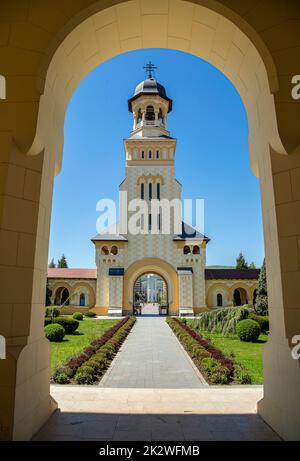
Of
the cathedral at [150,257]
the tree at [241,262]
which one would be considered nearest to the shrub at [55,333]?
the cathedral at [150,257]

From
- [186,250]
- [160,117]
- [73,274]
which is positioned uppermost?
[160,117]

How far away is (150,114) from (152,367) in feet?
92.7

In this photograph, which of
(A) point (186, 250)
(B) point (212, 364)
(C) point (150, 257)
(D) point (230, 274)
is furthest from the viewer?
(D) point (230, 274)

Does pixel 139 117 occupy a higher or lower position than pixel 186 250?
higher

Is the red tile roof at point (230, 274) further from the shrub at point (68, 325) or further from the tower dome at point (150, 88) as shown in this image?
the tower dome at point (150, 88)

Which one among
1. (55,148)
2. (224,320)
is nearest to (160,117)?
(224,320)

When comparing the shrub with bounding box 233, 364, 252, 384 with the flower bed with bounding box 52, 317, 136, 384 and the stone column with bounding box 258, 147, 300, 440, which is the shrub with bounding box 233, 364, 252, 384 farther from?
the stone column with bounding box 258, 147, 300, 440

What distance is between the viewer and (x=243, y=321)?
14.9m

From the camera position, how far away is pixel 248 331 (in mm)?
14281

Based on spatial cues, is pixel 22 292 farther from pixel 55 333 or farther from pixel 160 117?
pixel 160 117
